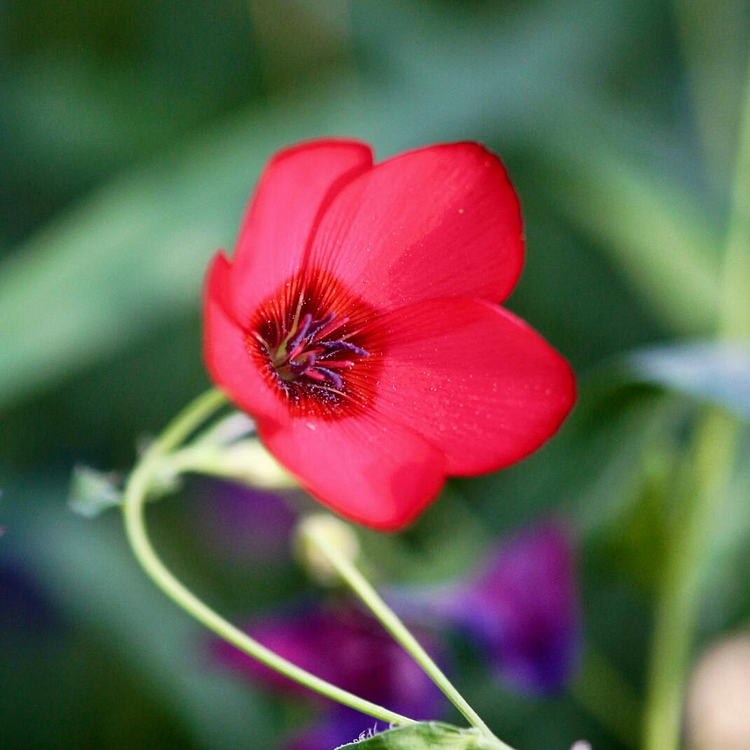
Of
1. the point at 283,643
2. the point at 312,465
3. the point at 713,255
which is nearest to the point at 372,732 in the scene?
the point at 312,465

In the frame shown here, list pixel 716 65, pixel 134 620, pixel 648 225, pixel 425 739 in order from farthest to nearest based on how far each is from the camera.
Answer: pixel 716 65 < pixel 648 225 < pixel 134 620 < pixel 425 739

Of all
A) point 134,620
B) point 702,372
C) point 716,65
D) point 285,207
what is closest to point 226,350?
point 285,207

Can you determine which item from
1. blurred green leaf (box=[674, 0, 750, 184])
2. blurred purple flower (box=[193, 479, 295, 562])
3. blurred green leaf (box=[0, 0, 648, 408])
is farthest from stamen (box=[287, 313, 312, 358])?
blurred green leaf (box=[674, 0, 750, 184])

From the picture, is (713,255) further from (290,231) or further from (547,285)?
(290,231)

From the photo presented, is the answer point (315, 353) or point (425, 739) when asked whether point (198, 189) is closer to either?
point (315, 353)

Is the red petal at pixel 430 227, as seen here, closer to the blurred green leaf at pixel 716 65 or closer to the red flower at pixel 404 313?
the red flower at pixel 404 313

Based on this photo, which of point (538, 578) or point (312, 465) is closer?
point (312, 465)
